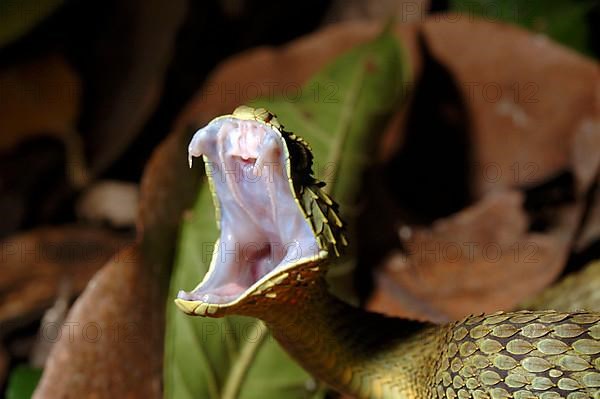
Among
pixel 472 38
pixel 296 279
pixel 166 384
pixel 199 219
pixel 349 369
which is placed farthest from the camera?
pixel 472 38

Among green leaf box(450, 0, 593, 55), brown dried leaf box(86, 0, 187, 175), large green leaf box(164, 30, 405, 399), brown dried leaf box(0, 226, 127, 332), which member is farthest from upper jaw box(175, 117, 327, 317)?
green leaf box(450, 0, 593, 55)

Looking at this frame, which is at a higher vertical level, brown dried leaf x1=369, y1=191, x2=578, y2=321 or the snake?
the snake

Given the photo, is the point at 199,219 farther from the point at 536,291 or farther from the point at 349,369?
the point at 536,291

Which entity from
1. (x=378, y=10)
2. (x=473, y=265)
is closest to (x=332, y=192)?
(x=473, y=265)

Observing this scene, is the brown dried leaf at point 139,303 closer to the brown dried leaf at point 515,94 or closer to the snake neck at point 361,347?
the snake neck at point 361,347

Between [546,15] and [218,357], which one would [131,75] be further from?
[546,15]

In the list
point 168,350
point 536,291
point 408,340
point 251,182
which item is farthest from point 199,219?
point 536,291

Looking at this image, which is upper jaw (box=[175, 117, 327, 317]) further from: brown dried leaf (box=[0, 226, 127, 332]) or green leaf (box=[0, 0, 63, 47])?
green leaf (box=[0, 0, 63, 47])
